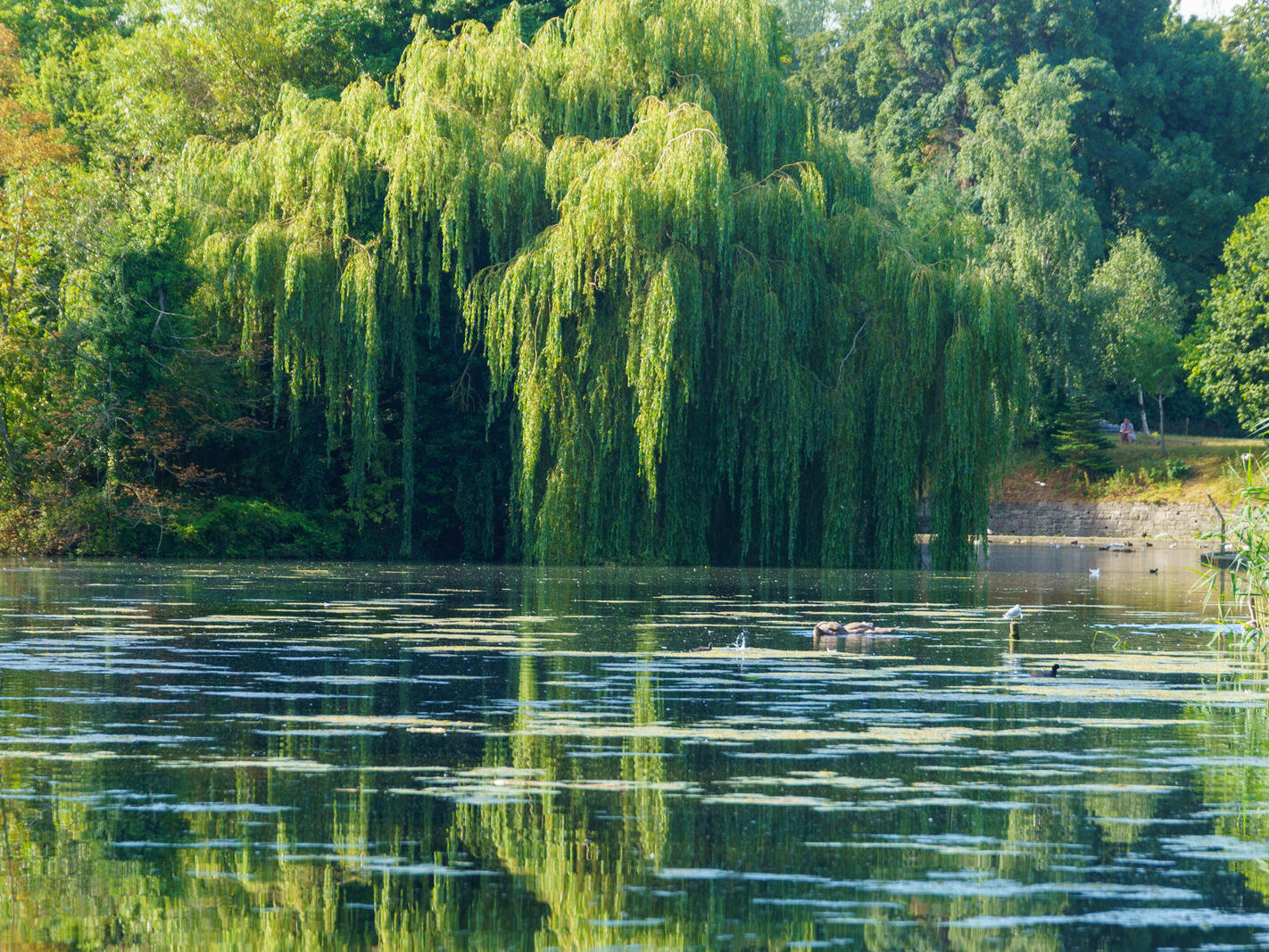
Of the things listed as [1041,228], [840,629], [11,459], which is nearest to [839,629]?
[840,629]

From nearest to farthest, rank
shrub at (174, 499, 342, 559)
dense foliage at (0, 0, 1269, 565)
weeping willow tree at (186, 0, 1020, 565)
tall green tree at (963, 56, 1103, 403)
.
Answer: weeping willow tree at (186, 0, 1020, 565) < dense foliage at (0, 0, 1269, 565) < shrub at (174, 499, 342, 559) < tall green tree at (963, 56, 1103, 403)

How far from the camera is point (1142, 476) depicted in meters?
61.8

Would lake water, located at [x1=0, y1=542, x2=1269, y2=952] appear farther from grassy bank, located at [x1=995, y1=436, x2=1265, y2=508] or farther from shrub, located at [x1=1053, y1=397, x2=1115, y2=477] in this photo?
shrub, located at [x1=1053, y1=397, x2=1115, y2=477]

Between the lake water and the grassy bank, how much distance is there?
46541 millimetres

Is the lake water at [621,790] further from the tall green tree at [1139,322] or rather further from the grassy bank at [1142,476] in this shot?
the tall green tree at [1139,322]

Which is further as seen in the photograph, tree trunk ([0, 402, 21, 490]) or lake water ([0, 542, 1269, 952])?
tree trunk ([0, 402, 21, 490])

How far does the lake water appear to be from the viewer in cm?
557

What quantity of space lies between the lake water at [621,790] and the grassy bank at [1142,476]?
46.5 m

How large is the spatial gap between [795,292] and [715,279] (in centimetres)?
146

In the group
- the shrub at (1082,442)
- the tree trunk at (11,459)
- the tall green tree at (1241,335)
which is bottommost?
the tree trunk at (11,459)

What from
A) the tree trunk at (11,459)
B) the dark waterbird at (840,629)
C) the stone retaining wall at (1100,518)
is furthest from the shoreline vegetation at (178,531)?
the stone retaining wall at (1100,518)

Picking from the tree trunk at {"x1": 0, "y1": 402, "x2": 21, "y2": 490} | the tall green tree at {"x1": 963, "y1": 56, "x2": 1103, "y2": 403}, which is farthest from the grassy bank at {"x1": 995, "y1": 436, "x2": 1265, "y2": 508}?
the tree trunk at {"x1": 0, "y1": 402, "x2": 21, "y2": 490}

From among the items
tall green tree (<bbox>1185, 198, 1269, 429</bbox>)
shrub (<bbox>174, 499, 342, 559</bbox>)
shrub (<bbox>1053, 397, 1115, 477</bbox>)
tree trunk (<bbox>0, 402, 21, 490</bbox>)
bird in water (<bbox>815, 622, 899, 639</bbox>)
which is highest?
tall green tree (<bbox>1185, 198, 1269, 429</bbox>)

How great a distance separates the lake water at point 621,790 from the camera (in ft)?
18.3
